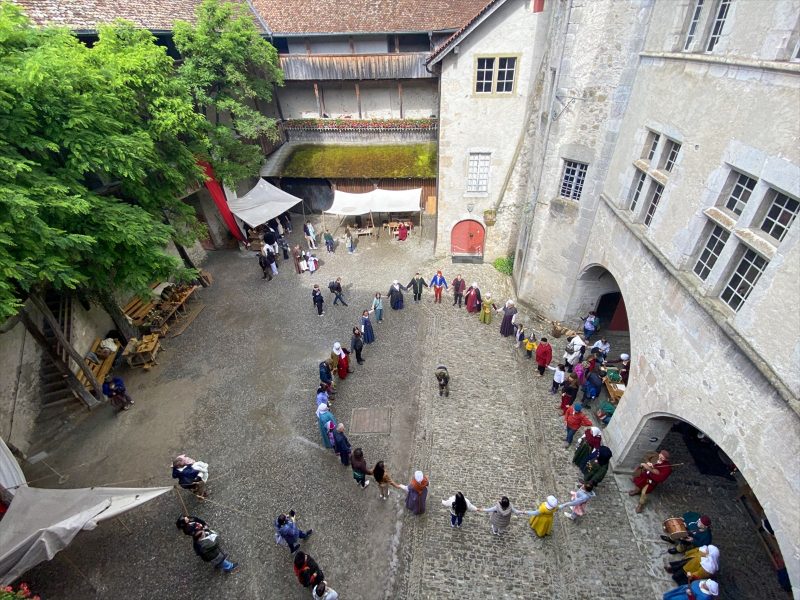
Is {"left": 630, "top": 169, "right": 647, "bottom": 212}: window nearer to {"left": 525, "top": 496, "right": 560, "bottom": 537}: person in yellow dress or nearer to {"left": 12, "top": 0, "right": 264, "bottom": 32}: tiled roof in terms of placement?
{"left": 525, "top": 496, "right": 560, "bottom": 537}: person in yellow dress

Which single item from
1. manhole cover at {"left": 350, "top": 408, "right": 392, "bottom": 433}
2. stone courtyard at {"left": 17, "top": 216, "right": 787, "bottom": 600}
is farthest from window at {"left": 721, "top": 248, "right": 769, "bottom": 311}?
manhole cover at {"left": 350, "top": 408, "right": 392, "bottom": 433}

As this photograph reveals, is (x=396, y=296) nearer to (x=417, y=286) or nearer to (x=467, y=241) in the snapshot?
(x=417, y=286)

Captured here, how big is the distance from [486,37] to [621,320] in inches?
461

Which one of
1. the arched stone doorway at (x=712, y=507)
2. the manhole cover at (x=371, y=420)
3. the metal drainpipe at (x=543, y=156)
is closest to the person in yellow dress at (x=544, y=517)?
the arched stone doorway at (x=712, y=507)

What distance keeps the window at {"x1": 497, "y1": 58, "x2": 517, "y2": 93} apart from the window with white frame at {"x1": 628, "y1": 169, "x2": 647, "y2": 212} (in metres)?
7.78

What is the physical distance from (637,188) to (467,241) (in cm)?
939

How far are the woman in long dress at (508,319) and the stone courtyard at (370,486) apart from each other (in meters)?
0.30

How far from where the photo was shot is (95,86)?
32.6ft

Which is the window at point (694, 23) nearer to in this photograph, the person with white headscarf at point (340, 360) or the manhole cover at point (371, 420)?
the person with white headscarf at point (340, 360)

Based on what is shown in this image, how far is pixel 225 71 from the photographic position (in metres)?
16.8

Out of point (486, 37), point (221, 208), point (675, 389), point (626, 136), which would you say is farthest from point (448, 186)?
point (675, 389)

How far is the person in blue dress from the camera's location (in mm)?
13891

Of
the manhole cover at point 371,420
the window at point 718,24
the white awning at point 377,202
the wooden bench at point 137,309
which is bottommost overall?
the manhole cover at point 371,420

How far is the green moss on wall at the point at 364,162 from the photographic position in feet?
72.2
